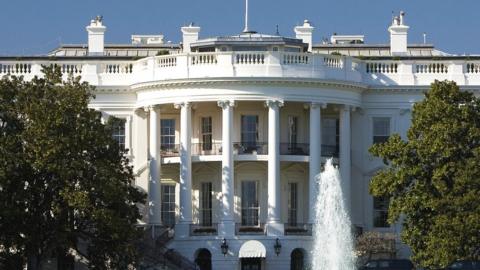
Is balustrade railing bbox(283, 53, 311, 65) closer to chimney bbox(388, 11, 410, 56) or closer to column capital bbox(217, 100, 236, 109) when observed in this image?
column capital bbox(217, 100, 236, 109)

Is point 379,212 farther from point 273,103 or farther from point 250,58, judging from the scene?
point 250,58

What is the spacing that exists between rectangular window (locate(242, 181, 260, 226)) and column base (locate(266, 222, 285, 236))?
2.82m

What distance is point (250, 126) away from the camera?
74.4 meters

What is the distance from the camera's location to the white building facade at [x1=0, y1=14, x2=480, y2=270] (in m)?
71.6

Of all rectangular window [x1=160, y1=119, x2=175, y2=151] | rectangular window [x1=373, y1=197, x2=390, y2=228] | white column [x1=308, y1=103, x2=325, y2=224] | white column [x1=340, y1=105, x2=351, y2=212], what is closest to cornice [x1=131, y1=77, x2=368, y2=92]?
white column [x1=308, y1=103, x2=325, y2=224]

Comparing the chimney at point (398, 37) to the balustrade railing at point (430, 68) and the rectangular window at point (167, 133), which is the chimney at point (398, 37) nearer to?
the balustrade railing at point (430, 68)

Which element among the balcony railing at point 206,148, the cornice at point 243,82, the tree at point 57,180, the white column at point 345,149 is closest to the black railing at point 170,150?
the balcony railing at point 206,148

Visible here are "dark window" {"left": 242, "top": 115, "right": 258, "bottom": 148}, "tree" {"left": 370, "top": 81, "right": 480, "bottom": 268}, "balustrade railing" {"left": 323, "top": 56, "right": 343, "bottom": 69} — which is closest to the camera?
"tree" {"left": 370, "top": 81, "right": 480, "bottom": 268}

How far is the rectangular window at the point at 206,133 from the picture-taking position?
245 feet

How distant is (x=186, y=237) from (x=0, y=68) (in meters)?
12.9

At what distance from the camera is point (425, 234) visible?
209 feet

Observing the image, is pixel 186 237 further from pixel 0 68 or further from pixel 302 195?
pixel 0 68

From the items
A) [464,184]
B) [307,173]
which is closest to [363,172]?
[307,173]

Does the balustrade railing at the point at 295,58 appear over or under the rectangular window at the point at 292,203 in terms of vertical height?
over
